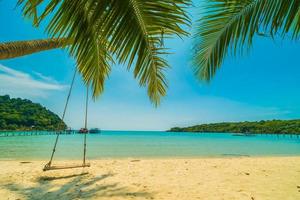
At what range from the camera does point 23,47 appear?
248 centimetres

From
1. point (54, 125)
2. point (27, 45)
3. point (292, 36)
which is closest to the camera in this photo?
point (292, 36)

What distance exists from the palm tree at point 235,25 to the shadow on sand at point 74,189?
370 centimetres

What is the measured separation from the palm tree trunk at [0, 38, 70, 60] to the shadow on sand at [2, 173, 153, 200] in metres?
3.57

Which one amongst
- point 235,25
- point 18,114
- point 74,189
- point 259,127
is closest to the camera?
point 235,25

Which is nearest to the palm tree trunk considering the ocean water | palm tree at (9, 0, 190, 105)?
palm tree at (9, 0, 190, 105)

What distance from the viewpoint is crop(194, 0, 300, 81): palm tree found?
1.92m

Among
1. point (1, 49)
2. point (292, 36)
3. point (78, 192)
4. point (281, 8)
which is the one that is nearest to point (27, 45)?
point (1, 49)

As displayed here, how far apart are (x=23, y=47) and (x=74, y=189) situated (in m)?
4.59

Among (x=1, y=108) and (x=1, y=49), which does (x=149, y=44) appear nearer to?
(x=1, y=49)

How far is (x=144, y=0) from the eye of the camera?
1800mm

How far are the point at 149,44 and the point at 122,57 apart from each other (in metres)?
0.25

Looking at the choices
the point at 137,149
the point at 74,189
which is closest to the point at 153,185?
the point at 74,189

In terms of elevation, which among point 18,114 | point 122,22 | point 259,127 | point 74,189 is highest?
point 18,114

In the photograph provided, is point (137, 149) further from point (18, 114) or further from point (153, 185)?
point (18, 114)
